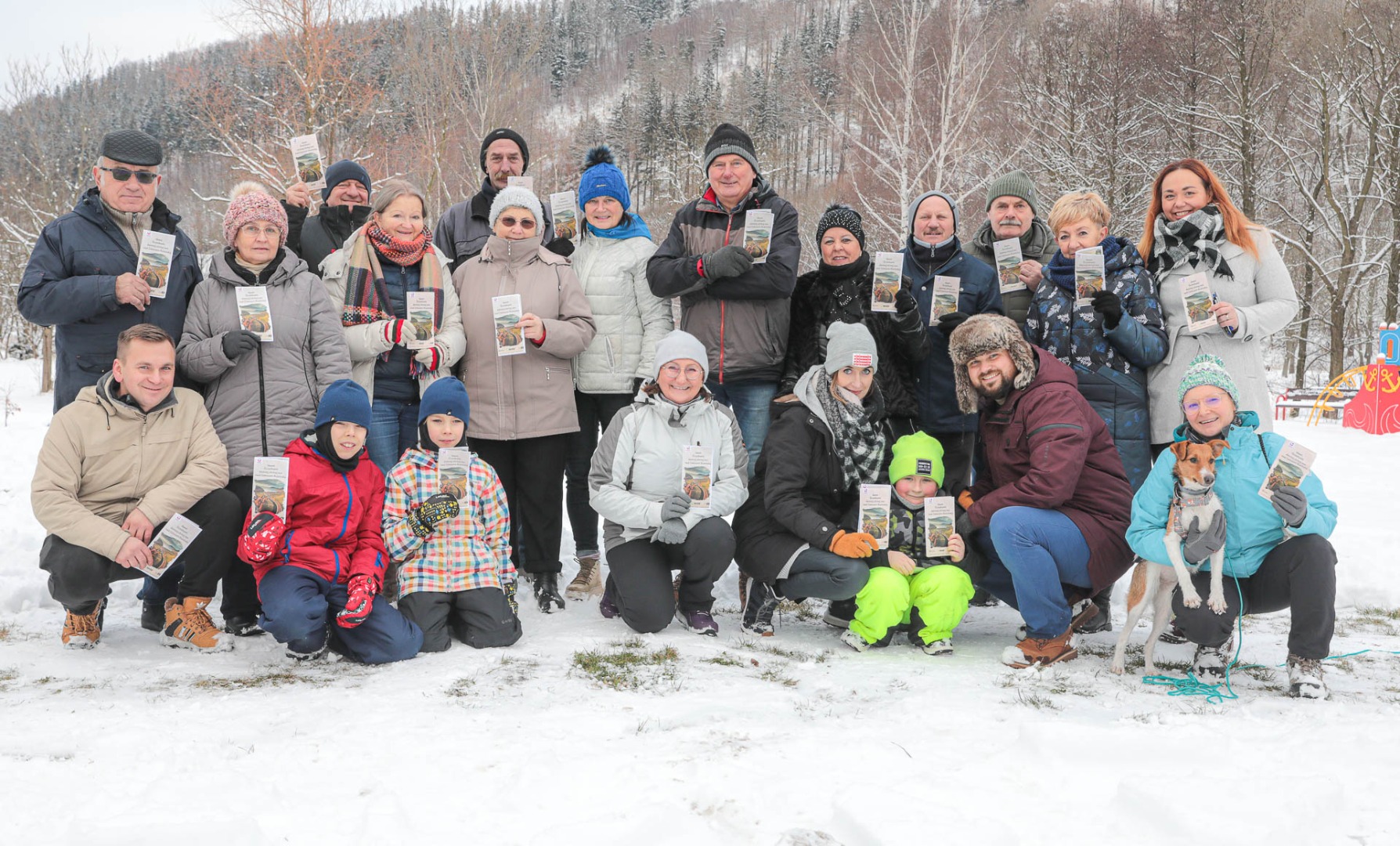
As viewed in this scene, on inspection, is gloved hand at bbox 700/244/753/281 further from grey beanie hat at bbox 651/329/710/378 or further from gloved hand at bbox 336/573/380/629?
gloved hand at bbox 336/573/380/629

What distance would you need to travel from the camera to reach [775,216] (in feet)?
16.2

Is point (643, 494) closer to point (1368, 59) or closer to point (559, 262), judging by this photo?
point (559, 262)

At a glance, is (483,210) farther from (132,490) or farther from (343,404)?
(132,490)

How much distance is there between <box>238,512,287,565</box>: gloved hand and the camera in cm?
383

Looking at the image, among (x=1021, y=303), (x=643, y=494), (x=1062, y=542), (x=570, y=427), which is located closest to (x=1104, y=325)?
(x=1021, y=303)

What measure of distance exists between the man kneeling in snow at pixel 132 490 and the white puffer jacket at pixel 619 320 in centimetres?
199

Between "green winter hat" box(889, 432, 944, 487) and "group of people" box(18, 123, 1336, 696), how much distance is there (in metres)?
0.01

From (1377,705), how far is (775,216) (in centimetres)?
353

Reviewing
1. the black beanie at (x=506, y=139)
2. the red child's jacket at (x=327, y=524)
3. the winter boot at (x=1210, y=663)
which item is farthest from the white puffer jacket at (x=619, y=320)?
the winter boot at (x=1210, y=663)

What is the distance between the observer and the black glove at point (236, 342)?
162 inches

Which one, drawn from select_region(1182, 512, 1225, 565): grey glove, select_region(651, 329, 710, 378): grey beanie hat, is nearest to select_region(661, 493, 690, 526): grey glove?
select_region(651, 329, 710, 378): grey beanie hat

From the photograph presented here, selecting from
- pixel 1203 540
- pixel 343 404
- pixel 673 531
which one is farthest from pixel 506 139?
pixel 1203 540

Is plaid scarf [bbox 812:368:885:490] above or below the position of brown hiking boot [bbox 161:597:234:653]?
above

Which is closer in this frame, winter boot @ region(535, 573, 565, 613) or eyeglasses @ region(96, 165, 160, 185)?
eyeglasses @ region(96, 165, 160, 185)
